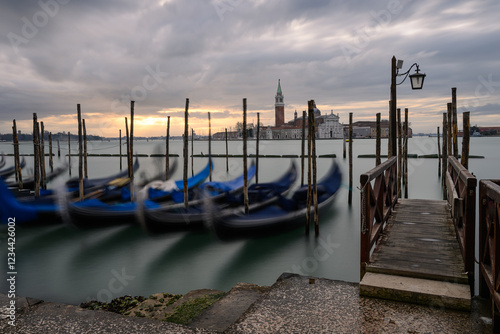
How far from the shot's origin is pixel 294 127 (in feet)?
364

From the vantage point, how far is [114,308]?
484 cm

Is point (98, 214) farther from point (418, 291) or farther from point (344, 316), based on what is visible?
point (418, 291)

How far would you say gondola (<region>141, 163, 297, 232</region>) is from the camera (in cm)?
802

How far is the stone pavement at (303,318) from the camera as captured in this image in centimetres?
233

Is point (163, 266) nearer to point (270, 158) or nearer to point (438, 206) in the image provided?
point (438, 206)

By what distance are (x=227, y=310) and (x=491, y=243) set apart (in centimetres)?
230

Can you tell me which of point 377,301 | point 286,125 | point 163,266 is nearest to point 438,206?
point 377,301

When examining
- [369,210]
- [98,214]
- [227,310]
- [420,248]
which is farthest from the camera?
[98,214]

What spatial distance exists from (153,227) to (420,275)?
6.31 m

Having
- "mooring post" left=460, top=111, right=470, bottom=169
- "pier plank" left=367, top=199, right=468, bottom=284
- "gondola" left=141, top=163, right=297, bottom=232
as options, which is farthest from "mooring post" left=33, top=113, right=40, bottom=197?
"mooring post" left=460, top=111, right=470, bottom=169

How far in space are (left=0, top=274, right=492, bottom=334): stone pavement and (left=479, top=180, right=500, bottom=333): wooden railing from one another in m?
0.19

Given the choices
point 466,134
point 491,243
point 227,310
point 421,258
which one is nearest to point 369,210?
point 421,258

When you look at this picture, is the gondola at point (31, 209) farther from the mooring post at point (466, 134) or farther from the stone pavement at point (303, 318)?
the mooring post at point (466, 134)

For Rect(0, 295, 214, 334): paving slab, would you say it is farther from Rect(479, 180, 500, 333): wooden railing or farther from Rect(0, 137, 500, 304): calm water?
Rect(0, 137, 500, 304): calm water
